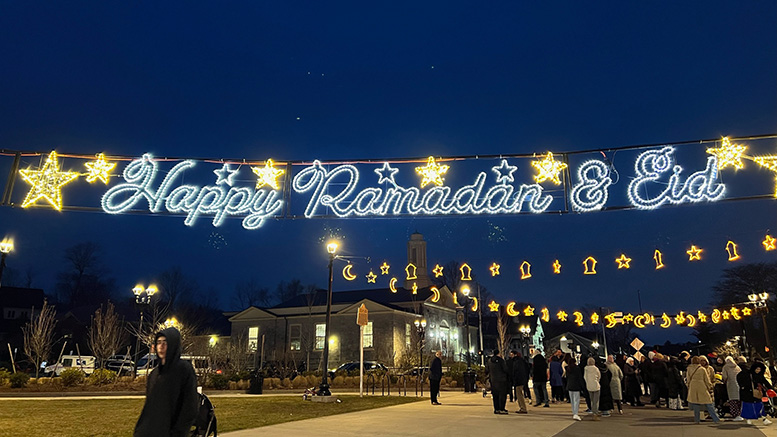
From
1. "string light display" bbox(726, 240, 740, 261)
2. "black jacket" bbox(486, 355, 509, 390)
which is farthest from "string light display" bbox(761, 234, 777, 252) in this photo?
"black jacket" bbox(486, 355, 509, 390)

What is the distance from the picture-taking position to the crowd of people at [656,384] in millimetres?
12625

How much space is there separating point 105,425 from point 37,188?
6.32 meters

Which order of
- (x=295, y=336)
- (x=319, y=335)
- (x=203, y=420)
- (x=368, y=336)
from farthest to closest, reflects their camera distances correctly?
1. (x=295, y=336)
2. (x=319, y=335)
3. (x=368, y=336)
4. (x=203, y=420)

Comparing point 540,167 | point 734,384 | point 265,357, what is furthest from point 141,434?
point 265,357

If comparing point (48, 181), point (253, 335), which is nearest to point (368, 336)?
point (253, 335)

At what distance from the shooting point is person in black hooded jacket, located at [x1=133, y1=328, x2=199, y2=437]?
494cm

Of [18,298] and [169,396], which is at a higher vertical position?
[18,298]

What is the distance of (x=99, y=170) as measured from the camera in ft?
45.3

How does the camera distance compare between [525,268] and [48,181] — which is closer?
[48,181]

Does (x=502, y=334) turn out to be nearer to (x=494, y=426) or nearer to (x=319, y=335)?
(x=319, y=335)

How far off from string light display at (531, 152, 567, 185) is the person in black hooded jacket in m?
11.1

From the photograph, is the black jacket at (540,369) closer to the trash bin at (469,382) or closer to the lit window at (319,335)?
the trash bin at (469,382)

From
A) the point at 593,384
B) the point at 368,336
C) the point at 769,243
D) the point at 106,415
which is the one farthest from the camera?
the point at 368,336

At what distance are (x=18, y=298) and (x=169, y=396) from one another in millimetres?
76190
